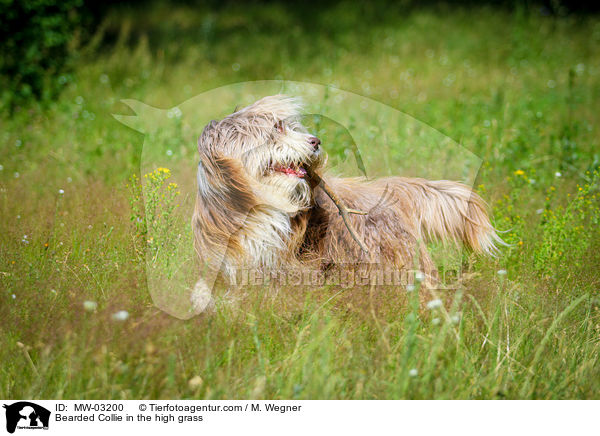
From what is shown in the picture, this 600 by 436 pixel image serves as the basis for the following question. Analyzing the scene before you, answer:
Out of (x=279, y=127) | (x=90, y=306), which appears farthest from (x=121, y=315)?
(x=279, y=127)

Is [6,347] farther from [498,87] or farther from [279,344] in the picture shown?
[498,87]

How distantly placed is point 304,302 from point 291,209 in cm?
51

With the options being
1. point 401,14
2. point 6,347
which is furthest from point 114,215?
point 401,14

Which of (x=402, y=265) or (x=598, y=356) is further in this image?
(x=402, y=265)

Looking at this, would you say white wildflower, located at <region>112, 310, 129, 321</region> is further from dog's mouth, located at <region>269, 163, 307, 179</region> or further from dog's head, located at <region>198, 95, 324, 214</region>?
dog's mouth, located at <region>269, 163, 307, 179</region>

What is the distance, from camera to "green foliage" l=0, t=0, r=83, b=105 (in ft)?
23.0

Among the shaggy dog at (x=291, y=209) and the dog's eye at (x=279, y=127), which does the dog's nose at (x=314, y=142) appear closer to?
the shaggy dog at (x=291, y=209)
